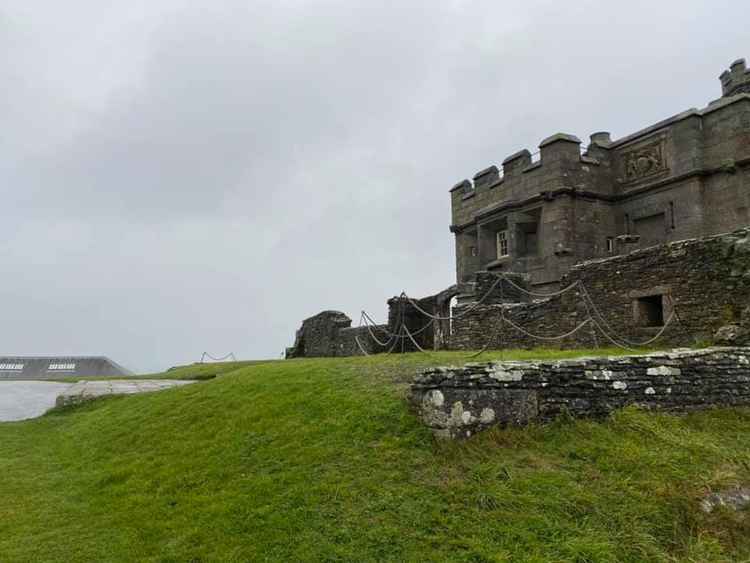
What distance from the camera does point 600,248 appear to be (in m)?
23.4

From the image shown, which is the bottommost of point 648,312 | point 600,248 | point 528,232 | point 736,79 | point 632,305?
point 648,312

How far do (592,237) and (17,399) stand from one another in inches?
860

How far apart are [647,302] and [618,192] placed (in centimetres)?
1346

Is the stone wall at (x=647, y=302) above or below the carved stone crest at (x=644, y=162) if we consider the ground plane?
below

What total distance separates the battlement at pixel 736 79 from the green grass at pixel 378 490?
21471 millimetres

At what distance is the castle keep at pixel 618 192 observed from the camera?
2025cm

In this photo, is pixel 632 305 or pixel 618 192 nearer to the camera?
pixel 632 305

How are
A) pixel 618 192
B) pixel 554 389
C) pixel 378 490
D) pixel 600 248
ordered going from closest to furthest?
pixel 378 490
pixel 554 389
pixel 600 248
pixel 618 192

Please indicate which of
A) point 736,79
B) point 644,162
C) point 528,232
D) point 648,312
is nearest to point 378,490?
point 648,312

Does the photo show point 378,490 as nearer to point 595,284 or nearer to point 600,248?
point 595,284

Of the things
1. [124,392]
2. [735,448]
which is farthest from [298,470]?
[124,392]

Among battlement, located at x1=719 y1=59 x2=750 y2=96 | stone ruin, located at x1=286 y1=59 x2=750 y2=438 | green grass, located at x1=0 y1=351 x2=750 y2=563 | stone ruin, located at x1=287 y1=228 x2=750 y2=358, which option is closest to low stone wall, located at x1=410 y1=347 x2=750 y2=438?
stone ruin, located at x1=286 y1=59 x2=750 y2=438

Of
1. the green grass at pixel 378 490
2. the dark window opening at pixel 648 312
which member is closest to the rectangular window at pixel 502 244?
the dark window opening at pixel 648 312

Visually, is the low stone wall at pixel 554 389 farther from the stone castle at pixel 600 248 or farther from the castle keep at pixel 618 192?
the castle keep at pixel 618 192
